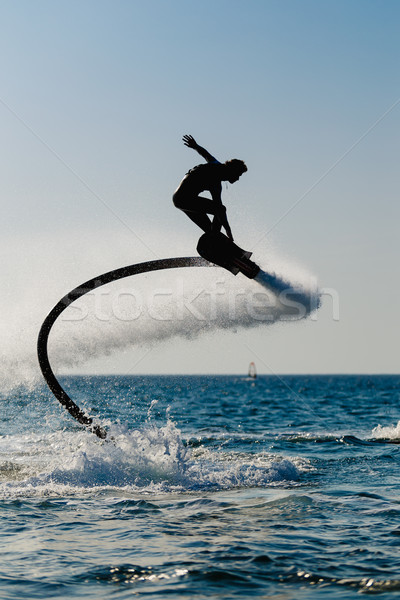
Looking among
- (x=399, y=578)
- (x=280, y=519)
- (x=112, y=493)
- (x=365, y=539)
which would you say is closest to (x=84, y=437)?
(x=112, y=493)

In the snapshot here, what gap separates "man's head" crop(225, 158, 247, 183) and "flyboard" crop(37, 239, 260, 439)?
42.2 inches

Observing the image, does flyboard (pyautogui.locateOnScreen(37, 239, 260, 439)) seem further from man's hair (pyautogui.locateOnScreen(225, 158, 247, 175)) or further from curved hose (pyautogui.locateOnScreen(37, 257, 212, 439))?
man's hair (pyautogui.locateOnScreen(225, 158, 247, 175))

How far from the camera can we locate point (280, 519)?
10.3 metres

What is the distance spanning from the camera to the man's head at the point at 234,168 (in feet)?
35.0

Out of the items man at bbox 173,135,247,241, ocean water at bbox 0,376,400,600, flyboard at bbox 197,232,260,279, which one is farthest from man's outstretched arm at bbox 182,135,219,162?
ocean water at bbox 0,376,400,600

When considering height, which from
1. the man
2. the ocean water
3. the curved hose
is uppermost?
the man

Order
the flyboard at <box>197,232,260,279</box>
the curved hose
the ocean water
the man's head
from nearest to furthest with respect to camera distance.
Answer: the ocean water, the man's head, the flyboard at <box>197,232,260,279</box>, the curved hose

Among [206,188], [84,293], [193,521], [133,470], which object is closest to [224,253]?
[206,188]

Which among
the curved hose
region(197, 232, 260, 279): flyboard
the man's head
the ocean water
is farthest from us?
the curved hose

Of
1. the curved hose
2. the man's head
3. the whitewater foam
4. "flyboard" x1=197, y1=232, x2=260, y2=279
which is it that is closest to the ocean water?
the whitewater foam

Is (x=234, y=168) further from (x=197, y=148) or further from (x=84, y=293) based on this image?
(x=84, y=293)

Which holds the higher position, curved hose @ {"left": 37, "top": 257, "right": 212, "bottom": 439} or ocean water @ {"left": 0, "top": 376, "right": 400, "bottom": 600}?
curved hose @ {"left": 37, "top": 257, "right": 212, "bottom": 439}

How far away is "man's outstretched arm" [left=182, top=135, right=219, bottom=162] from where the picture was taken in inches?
422

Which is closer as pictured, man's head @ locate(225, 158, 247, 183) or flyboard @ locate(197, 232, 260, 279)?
man's head @ locate(225, 158, 247, 183)
